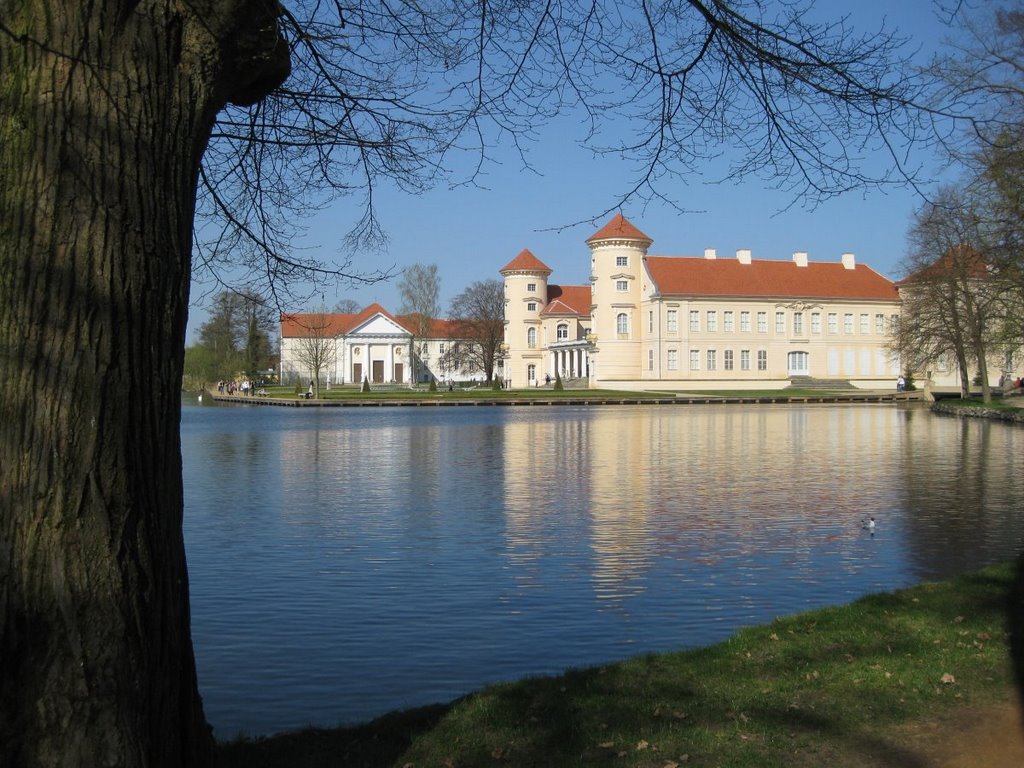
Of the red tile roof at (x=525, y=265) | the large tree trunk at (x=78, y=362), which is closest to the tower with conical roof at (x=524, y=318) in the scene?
the red tile roof at (x=525, y=265)

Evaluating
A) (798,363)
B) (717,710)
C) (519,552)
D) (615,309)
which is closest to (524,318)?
(615,309)

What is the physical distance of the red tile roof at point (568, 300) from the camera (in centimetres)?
8906

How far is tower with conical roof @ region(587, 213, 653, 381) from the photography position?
3091 inches

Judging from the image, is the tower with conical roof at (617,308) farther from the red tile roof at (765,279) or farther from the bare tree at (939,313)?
the bare tree at (939,313)

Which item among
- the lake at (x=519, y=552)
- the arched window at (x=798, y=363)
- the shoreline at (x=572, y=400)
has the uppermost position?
the arched window at (x=798, y=363)

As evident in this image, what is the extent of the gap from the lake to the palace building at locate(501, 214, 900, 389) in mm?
52038

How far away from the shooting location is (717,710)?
16.7 feet

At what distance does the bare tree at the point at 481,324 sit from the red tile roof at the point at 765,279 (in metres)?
18.5

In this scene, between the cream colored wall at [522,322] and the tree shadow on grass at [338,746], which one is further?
the cream colored wall at [522,322]

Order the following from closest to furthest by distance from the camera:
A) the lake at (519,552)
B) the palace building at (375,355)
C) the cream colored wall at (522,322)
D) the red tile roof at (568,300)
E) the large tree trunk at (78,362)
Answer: the large tree trunk at (78,362) → the lake at (519,552) → the red tile roof at (568,300) → the cream colored wall at (522,322) → the palace building at (375,355)

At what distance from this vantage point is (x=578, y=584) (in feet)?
34.3

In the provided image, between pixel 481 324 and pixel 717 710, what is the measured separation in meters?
89.1

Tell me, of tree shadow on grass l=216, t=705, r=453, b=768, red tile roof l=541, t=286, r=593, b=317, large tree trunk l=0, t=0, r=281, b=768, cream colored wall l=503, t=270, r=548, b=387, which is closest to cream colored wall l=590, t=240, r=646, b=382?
red tile roof l=541, t=286, r=593, b=317

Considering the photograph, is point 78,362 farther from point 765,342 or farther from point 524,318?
point 524,318
